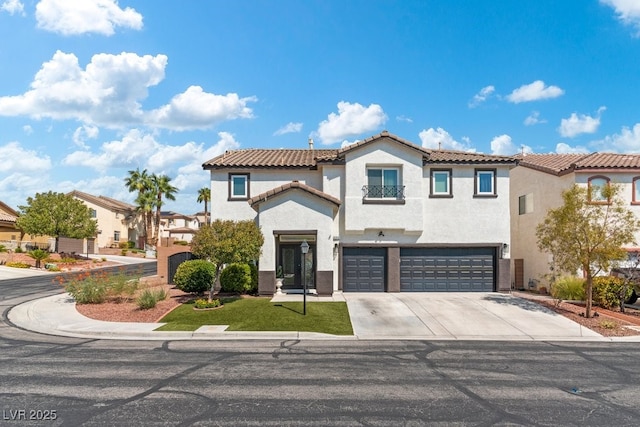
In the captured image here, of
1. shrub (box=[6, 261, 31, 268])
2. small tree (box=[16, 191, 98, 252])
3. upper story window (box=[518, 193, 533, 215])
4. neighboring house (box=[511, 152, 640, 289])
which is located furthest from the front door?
small tree (box=[16, 191, 98, 252])

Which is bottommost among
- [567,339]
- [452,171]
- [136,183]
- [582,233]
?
[567,339]

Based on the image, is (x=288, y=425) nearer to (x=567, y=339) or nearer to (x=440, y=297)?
(x=567, y=339)

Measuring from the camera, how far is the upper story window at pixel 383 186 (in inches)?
841

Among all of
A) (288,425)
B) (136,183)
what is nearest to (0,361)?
(288,425)

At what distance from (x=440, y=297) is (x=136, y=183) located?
49520 millimetres

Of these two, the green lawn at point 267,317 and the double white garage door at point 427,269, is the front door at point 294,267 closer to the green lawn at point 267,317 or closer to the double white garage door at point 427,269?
the double white garage door at point 427,269

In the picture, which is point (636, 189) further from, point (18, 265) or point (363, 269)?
point (18, 265)

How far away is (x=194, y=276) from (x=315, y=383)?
11.9 metres

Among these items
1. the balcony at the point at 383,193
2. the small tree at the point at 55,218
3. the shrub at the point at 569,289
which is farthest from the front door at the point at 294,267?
the small tree at the point at 55,218

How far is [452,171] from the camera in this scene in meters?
22.1

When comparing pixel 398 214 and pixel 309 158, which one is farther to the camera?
pixel 309 158

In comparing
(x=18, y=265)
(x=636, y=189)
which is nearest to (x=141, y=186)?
(x=18, y=265)

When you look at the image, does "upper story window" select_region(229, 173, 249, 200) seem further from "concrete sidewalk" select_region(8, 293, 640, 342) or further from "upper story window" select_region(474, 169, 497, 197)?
"upper story window" select_region(474, 169, 497, 197)

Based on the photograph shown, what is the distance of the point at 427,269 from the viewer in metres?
21.9
